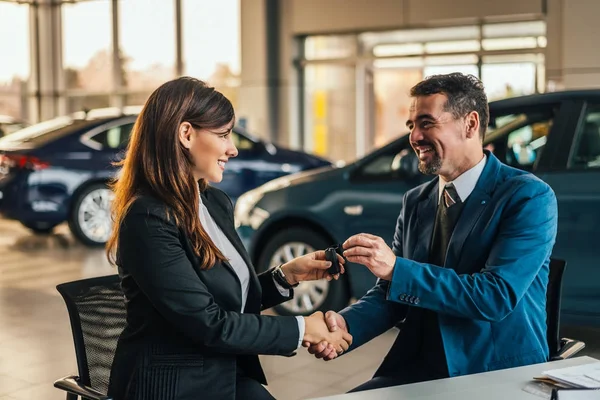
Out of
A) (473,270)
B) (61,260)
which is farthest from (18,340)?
(473,270)

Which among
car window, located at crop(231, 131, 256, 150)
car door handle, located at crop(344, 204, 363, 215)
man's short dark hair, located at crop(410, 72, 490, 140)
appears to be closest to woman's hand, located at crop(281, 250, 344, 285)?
man's short dark hair, located at crop(410, 72, 490, 140)

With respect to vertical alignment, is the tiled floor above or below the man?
below

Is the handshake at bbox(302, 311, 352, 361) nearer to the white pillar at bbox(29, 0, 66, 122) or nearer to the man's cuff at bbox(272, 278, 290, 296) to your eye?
the man's cuff at bbox(272, 278, 290, 296)

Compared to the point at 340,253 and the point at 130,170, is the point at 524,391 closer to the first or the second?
the point at 340,253

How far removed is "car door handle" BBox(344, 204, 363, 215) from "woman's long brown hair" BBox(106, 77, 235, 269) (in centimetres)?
360

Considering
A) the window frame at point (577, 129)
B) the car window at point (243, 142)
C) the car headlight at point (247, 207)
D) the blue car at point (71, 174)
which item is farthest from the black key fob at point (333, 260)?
the car window at point (243, 142)

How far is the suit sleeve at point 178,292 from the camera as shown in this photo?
251 centimetres

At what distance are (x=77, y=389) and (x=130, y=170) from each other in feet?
2.12

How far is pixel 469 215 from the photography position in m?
2.91

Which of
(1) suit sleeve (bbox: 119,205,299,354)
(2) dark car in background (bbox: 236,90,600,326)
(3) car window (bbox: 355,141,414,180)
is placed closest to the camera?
(1) suit sleeve (bbox: 119,205,299,354)

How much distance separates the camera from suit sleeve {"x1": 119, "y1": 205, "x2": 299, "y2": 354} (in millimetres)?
2514

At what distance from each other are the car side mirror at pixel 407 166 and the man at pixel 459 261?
9.38 feet

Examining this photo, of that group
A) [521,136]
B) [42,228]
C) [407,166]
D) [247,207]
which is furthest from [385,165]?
[42,228]

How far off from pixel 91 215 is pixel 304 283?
4.93m
